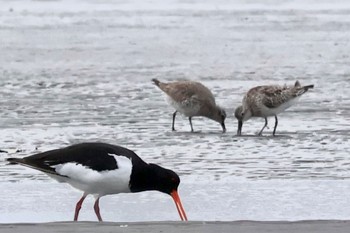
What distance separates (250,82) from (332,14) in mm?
13240

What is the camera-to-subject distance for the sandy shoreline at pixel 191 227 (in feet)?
22.0

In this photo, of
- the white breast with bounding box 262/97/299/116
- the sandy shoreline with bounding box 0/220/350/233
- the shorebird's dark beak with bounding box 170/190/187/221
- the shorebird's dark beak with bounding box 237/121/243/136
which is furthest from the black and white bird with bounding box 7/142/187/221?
the white breast with bounding box 262/97/299/116

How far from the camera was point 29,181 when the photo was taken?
10.0 m

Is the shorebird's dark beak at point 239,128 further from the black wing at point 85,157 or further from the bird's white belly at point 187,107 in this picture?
the black wing at point 85,157

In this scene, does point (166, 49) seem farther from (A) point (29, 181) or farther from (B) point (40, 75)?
(A) point (29, 181)

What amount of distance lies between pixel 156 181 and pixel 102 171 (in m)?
0.49

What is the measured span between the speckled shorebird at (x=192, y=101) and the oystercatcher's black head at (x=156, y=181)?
15.2 ft

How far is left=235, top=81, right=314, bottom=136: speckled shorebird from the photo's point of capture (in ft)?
43.7

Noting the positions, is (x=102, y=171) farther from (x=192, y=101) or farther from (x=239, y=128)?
(x=192, y=101)

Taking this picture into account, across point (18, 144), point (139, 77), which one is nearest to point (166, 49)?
point (139, 77)

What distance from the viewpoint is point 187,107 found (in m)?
13.6

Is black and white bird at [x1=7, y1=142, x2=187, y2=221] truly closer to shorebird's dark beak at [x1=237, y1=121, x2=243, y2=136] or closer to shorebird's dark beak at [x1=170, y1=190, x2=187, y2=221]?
shorebird's dark beak at [x1=170, y1=190, x2=187, y2=221]

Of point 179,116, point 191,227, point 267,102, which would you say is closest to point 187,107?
point 267,102

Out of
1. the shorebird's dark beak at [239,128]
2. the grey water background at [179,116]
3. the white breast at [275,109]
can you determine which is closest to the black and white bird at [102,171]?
the grey water background at [179,116]
